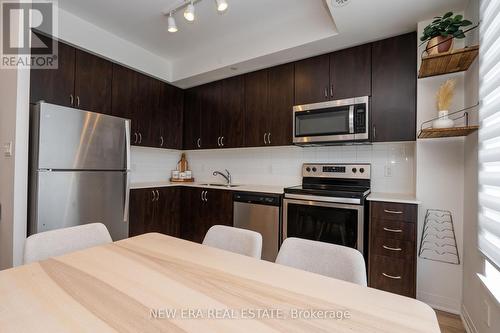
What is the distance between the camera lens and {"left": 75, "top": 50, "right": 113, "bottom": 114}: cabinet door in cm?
246

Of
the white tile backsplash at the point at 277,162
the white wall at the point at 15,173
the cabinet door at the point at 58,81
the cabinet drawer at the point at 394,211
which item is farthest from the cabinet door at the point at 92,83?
the cabinet drawer at the point at 394,211

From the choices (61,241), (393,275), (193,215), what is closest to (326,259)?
(61,241)

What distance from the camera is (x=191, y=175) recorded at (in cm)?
385

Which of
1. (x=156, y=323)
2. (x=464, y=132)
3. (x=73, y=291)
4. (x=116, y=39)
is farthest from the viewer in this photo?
(x=116, y=39)

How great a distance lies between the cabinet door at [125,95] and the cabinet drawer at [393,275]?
2.92m

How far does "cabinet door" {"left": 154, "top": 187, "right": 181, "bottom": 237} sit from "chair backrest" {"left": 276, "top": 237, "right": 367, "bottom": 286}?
2.33 m

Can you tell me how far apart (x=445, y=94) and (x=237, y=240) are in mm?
1920

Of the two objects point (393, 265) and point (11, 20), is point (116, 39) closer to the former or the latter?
point (11, 20)

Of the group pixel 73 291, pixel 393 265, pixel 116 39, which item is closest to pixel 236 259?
pixel 73 291

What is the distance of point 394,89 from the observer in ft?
7.14

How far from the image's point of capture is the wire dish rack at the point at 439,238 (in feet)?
6.35

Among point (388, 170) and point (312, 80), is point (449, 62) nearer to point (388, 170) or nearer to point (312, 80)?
point (388, 170)

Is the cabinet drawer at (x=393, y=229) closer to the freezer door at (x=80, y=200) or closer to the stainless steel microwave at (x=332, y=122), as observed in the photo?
the stainless steel microwave at (x=332, y=122)

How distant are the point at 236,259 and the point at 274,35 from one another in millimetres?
2338
